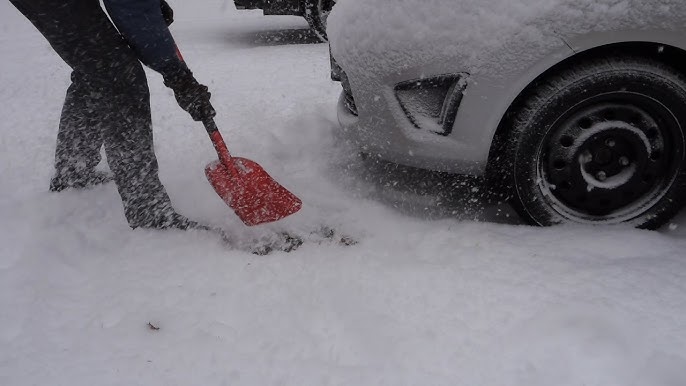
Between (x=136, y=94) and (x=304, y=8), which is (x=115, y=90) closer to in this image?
(x=136, y=94)

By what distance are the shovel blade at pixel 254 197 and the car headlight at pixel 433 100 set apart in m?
0.66

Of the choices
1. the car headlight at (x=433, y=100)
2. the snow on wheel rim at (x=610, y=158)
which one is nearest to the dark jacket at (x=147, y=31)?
the car headlight at (x=433, y=100)

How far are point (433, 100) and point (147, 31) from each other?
1.19m

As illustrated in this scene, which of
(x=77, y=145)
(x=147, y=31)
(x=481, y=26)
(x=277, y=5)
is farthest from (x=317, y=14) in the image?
(x=481, y=26)

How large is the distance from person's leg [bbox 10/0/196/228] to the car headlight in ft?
3.85

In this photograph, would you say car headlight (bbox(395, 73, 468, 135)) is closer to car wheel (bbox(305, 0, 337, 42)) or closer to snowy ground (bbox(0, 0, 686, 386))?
snowy ground (bbox(0, 0, 686, 386))

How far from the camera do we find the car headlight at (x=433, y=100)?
1.93 meters

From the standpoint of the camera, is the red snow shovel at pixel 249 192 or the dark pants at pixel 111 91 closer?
the dark pants at pixel 111 91

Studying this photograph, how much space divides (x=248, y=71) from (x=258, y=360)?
361cm

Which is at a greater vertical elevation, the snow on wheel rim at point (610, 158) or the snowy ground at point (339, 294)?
the snow on wheel rim at point (610, 158)

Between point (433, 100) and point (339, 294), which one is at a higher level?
point (433, 100)

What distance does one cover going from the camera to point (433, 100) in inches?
79.1

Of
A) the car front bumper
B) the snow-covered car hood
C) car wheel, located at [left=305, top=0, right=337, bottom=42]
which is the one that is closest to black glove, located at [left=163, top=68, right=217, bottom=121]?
the snow-covered car hood

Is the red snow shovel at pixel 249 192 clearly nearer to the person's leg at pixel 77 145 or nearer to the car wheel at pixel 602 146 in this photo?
the person's leg at pixel 77 145
